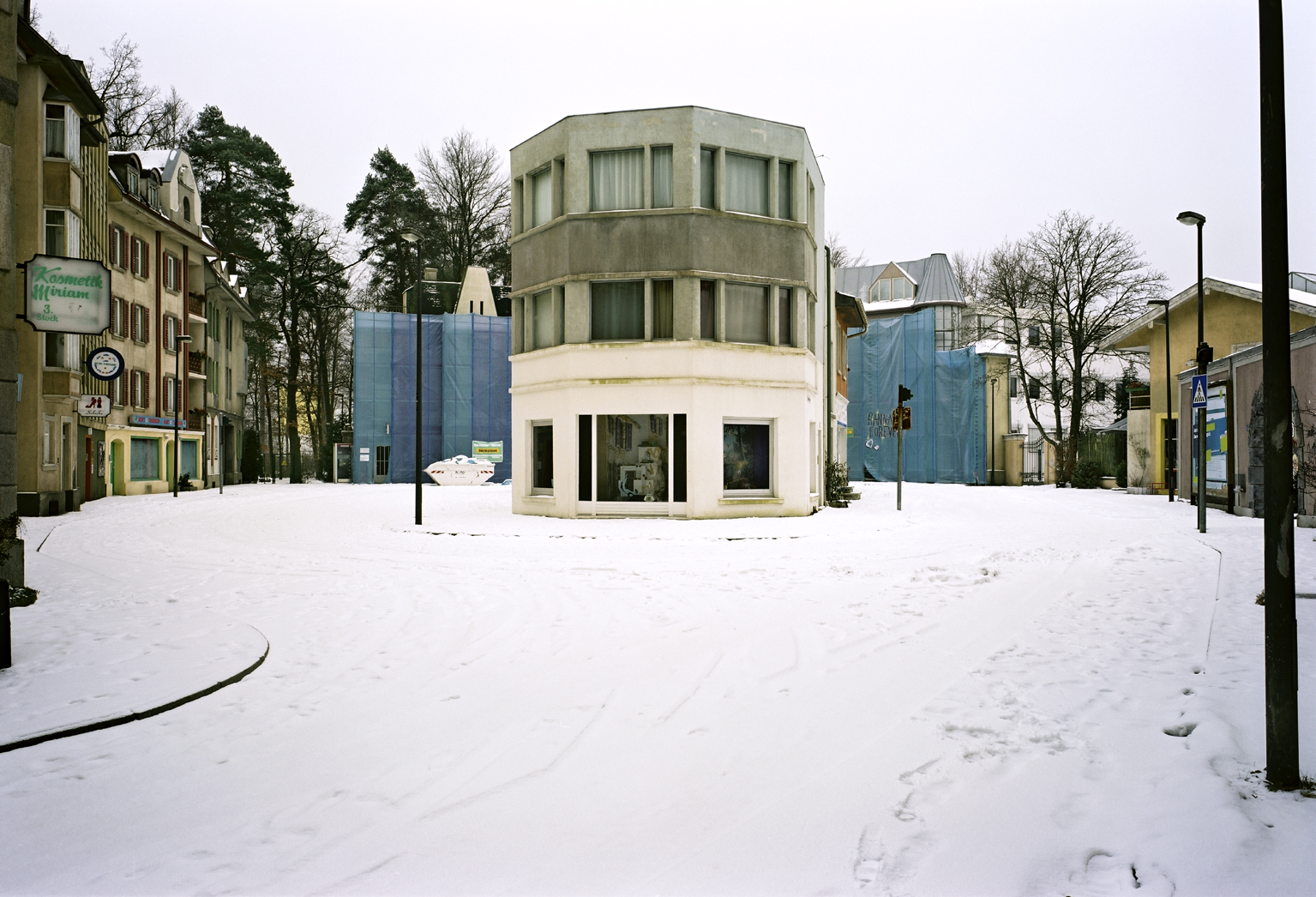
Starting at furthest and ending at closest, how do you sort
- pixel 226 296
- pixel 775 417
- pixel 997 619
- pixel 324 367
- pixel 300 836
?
pixel 324 367 → pixel 226 296 → pixel 775 417 → pixel 997 619 → pixel 300 836

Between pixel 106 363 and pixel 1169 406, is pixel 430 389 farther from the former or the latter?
pixel 1169 406

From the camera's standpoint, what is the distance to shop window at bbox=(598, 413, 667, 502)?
21172mm

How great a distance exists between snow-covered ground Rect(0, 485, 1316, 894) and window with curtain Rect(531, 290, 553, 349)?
12.5 m

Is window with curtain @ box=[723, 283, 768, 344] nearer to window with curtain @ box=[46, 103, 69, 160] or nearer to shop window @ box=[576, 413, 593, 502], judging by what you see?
shop window @ box=[576, 413, 593, 502]

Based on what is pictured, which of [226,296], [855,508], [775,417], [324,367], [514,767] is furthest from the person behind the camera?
[324,367]

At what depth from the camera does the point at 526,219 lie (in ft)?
76.2

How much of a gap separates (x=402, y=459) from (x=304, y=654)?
138ft

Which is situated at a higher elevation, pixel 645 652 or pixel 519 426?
pixel 519 426

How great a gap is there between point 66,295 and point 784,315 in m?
15.7

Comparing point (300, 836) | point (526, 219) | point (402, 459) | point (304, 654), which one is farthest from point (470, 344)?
point (300, 836)

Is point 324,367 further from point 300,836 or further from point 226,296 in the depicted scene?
point 300,836

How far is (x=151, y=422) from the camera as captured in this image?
3684 cm

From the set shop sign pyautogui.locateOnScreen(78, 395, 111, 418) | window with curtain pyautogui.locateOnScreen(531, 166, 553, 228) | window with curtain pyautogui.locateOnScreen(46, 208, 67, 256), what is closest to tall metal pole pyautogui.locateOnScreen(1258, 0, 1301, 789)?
window with curtain pyautogui.locateOnScreen(531, 166, 553, 228)

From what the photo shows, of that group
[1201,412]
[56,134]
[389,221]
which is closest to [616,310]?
[1201,412]
